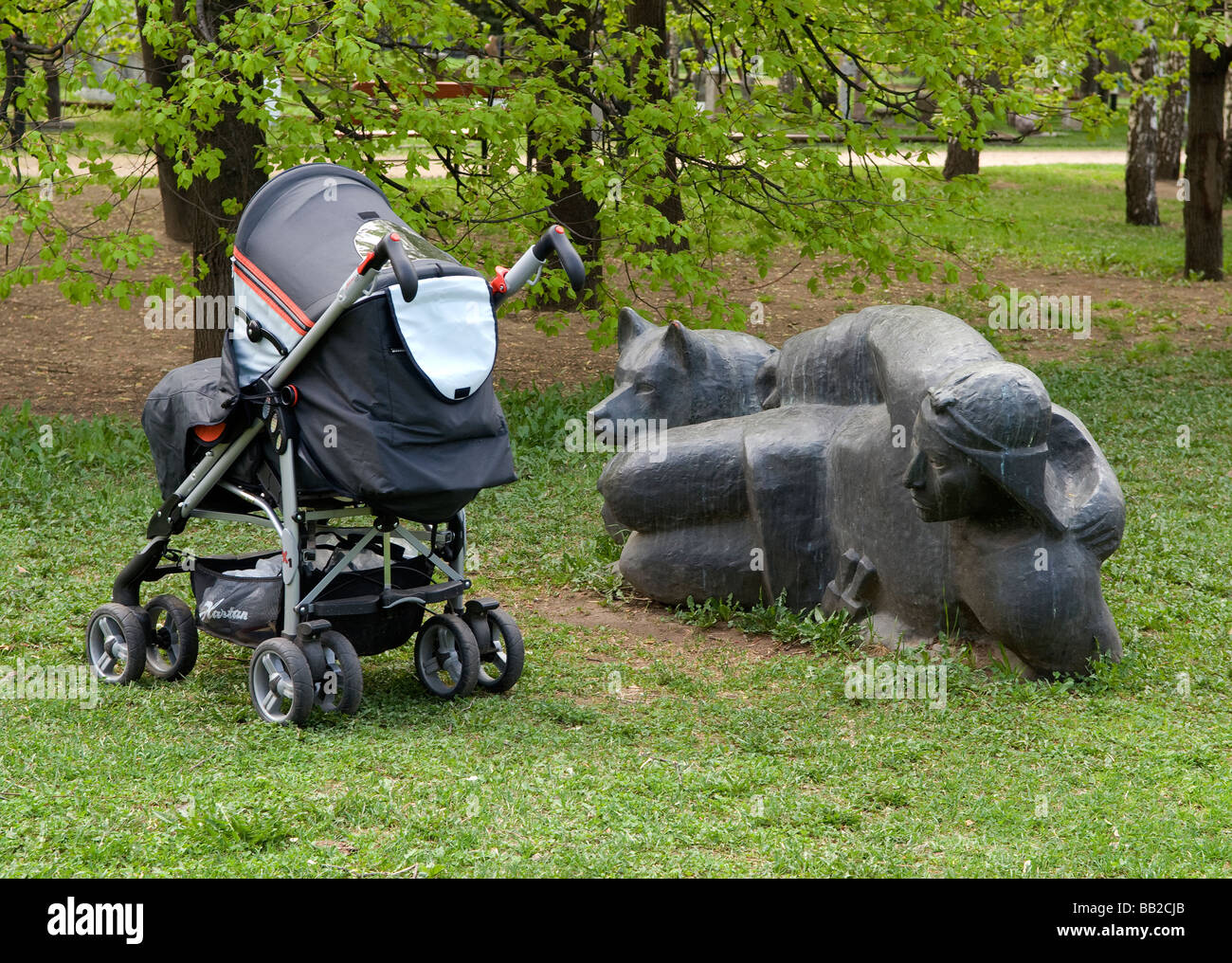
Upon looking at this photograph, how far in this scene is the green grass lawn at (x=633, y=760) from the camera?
403cm

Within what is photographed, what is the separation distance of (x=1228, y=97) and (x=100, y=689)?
17.6 meters

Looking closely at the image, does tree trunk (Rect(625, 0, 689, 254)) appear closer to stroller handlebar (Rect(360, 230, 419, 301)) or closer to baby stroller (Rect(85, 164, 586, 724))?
baby stroller (Rect(85, 164, 586, 724))

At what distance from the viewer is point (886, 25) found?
36.1 ft

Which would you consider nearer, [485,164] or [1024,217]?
[485,164]

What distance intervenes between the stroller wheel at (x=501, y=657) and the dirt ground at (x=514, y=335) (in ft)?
18.0

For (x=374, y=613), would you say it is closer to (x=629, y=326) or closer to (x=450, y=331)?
(x=450, y=331)

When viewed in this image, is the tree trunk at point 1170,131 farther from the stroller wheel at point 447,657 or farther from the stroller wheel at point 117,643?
the stroller wheel at point 117,643

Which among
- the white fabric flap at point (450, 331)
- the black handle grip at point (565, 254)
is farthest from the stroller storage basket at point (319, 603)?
the black handle grip at point (565, 254)

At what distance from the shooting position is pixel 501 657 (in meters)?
5.54

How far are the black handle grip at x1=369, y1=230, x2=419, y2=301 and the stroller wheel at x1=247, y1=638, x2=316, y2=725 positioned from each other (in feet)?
4.70

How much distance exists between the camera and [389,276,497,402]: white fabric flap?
15.7 feet
